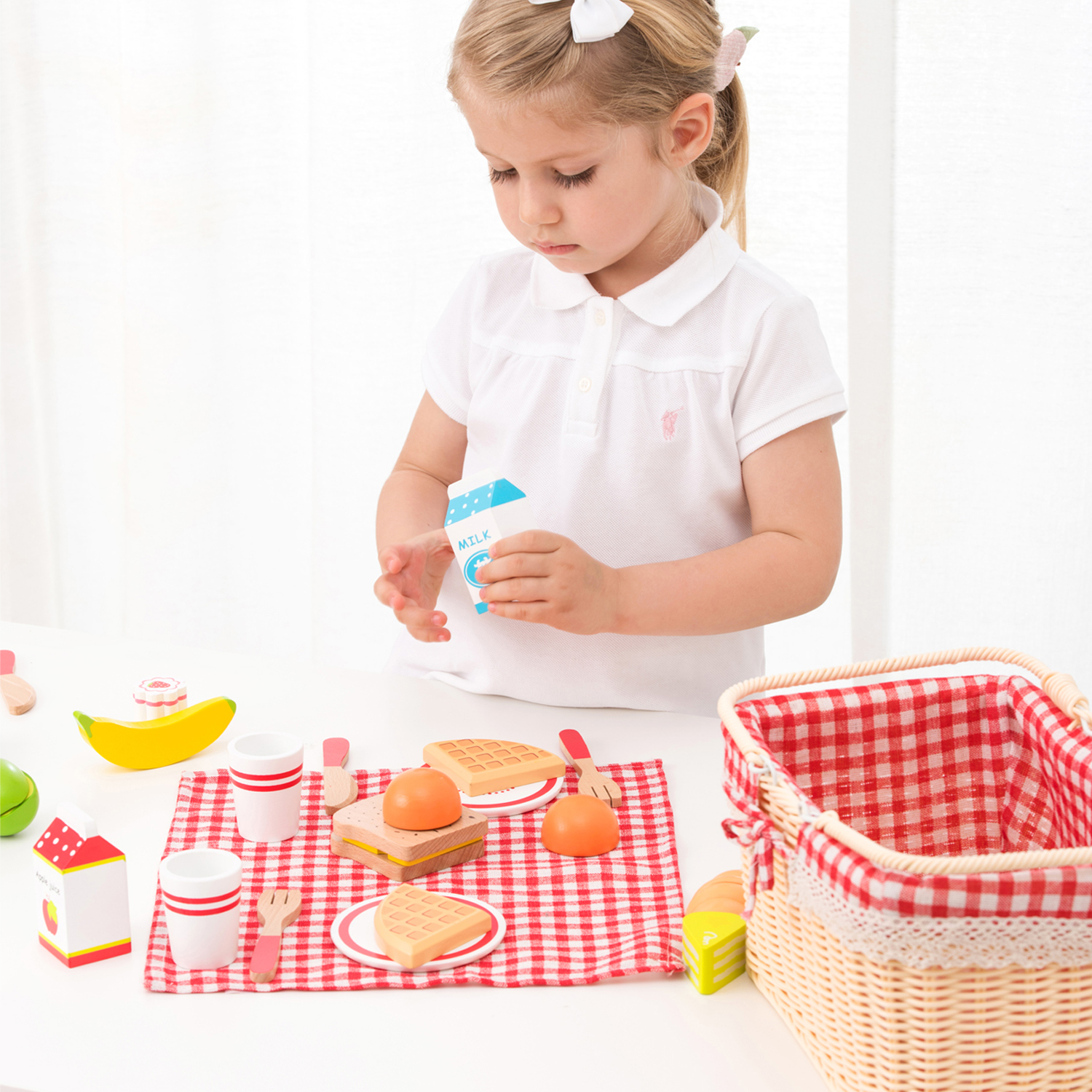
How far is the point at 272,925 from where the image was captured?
0.63 metres

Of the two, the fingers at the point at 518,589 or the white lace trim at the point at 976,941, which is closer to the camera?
the white lace trim at the point at 976,941

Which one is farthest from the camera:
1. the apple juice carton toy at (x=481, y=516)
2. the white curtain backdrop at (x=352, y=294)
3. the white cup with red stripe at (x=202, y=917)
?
the white curtain backdrop at (x=352, y=294)

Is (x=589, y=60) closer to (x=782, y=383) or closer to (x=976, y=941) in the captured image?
(x=782, y=383)

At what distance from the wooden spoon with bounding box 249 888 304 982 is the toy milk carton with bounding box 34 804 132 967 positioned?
7 cm

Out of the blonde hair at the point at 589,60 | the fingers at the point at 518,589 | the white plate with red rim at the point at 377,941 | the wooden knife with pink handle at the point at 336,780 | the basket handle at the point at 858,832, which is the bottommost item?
the white plate with red rim at the point at 377,941

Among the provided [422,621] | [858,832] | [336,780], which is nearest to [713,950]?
[858,832]

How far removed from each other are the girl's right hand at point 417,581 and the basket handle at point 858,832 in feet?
1.11

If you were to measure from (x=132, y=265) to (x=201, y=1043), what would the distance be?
1569 mm

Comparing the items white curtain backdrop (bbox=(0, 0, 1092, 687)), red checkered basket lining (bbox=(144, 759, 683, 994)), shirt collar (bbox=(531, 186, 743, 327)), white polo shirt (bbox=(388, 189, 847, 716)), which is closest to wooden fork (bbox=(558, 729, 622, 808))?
red checkered basket lining (bbox=(144, 759, 683, 994))

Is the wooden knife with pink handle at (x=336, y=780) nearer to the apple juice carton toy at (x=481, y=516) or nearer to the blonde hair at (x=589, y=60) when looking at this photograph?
the apple juice carton toy at (x=481, y=516)

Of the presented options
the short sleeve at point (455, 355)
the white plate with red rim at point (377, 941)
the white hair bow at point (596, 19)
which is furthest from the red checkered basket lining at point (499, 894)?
the white hair bow at point (596, 19)

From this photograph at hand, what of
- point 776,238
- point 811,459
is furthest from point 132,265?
point 811,459

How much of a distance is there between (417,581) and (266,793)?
0.30 m

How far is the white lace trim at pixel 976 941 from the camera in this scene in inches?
18.3
